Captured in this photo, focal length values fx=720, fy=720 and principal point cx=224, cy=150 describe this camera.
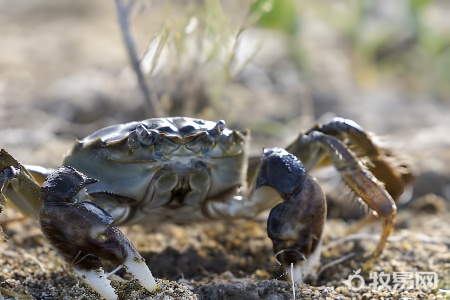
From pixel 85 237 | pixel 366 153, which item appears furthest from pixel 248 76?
pixel 85 237

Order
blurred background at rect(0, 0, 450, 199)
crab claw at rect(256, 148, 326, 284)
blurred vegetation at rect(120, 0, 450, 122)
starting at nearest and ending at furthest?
crab claw at rect(256, 148, 326, 284) → blurred vegetation at rect(120, 0, 450, 122) → blurred background at rect(0, 0, 450, 199)

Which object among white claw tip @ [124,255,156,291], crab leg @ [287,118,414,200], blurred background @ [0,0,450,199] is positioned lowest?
blurred background @ [0,0,450,199]

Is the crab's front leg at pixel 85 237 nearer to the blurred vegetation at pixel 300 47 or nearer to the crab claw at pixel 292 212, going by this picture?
the crab claw at pixel 292 212

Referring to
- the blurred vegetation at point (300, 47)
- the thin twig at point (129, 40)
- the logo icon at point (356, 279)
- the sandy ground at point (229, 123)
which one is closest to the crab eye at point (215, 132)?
the sandy ground at point (229, 123)

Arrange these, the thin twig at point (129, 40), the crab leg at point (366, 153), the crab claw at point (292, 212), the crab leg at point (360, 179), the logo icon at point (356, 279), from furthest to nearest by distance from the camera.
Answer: the thin twig at point (129, 40), the crab leg at point (366, 153), the crab leg at point (360, 179), the logo icon at point (356, 279), the crab claw at point (292, 212)

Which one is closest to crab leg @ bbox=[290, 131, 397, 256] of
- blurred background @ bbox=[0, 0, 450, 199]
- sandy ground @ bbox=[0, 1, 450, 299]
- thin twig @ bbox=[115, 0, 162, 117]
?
sandy ground @ bbox=[0, 1, 450, 299]

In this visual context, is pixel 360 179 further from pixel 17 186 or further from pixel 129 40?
pixel 129 40

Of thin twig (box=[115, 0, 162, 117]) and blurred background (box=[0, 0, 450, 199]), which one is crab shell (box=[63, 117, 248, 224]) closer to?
blurred background (box=[0, 0, 450, 199])
